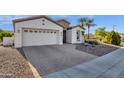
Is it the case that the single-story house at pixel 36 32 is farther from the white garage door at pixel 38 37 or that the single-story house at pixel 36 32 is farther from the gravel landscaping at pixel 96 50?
the gravel landscaping at pixel 96 50

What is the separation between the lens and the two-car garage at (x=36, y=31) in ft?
46.2

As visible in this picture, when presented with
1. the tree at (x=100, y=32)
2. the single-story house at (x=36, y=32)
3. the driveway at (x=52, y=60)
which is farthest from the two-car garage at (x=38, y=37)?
the tree at (x=100, y=32)

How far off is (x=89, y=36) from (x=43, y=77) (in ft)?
47.3

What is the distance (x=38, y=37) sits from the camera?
15148mm

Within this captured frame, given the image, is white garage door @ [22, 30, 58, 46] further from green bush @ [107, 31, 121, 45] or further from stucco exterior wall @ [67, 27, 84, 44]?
green bush @ [107, 31, 121, 45]

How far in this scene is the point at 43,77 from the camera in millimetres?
6703

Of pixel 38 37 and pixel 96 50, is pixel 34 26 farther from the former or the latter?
pixel 96 50

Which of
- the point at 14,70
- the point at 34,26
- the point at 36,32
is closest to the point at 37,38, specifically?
the point at 36,32

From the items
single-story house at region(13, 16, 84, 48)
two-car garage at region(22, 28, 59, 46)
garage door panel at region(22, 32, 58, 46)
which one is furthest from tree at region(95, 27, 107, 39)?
garage door panel at region(22, 32, 58, 46)

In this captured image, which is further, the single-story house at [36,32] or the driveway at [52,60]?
the single-story house at [36,32]

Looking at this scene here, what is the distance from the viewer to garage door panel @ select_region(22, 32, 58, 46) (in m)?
14.4
